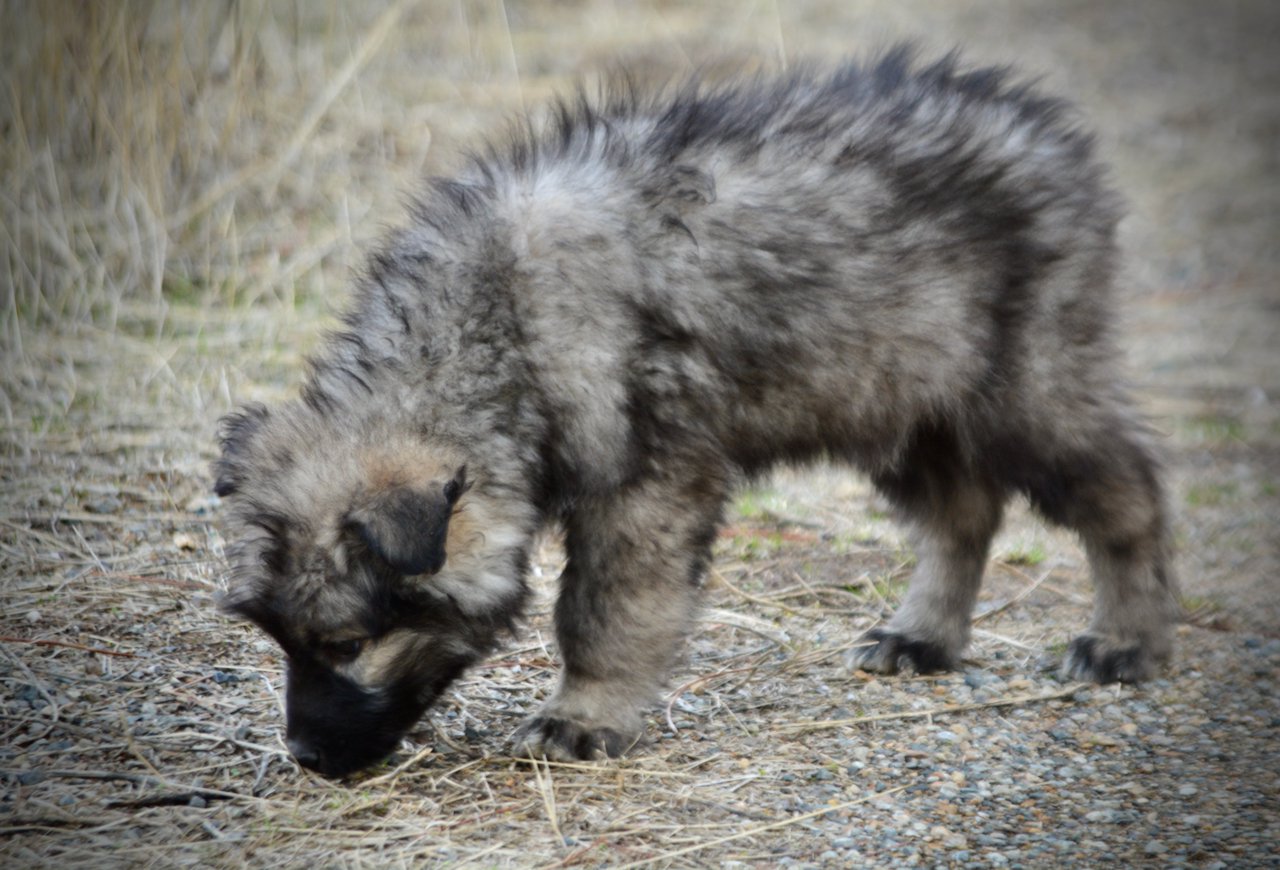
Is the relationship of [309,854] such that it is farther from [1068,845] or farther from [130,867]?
[1068,845]

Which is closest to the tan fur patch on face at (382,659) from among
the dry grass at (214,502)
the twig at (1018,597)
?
the dry grass at (214,502)

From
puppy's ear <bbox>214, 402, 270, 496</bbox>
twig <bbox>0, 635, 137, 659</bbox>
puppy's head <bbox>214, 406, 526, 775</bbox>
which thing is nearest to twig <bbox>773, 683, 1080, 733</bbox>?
puppy's head <bbox>214, 406, 526, 775</bbox>

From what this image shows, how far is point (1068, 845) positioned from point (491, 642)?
1418mm

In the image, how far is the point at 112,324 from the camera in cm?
629

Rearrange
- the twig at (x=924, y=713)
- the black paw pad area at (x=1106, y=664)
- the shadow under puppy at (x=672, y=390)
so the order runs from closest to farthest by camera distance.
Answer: the shadow under puppy at (x=672, y=390) → the twig at (x=924, y=713) → the black paw pad area at (x=1106, y=664)

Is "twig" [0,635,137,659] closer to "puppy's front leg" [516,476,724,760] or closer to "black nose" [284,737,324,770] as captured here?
"black nose" [284,737,324,770]

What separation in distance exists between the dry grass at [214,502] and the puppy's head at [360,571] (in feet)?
0.72

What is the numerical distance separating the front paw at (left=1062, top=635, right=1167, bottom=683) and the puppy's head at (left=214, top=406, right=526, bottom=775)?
1831 millimetres

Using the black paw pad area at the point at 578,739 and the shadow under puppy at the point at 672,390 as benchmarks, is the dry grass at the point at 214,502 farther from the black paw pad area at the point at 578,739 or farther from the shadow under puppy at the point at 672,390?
the shadow under puppy at the point at 672,390

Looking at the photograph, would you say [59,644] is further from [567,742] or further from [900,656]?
[900,656]

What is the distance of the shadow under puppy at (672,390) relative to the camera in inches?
128

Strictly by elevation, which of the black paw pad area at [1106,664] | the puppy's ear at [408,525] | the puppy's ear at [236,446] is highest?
the puppy's ear at [408,525]

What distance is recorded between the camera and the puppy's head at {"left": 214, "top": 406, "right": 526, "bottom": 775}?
3.13 metres

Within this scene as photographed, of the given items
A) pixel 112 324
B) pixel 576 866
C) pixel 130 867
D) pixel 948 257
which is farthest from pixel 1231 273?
pixel 130 867
